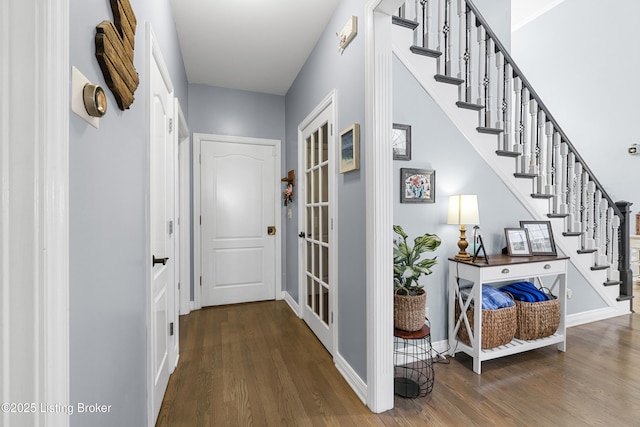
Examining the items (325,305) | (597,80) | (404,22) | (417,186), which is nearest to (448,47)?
(404,22)

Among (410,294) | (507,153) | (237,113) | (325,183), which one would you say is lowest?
(410,294)

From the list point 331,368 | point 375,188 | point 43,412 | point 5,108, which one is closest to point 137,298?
point 43,412

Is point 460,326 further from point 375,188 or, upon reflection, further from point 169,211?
point 169,211

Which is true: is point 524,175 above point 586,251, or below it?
above

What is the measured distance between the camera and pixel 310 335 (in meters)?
2.75

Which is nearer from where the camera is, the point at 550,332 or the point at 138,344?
the point at 138,344

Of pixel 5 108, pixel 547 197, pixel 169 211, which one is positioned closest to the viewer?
pixel 5 108

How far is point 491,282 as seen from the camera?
2.24 m

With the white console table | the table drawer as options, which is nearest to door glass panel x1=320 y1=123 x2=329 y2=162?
the white console table

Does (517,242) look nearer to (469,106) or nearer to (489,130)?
(489,130)

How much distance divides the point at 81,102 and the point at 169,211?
4.55ft

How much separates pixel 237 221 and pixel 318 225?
1.33 meters

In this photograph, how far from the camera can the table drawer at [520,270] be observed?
2139 mm

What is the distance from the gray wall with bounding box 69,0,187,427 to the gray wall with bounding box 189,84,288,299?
81.1 inches
